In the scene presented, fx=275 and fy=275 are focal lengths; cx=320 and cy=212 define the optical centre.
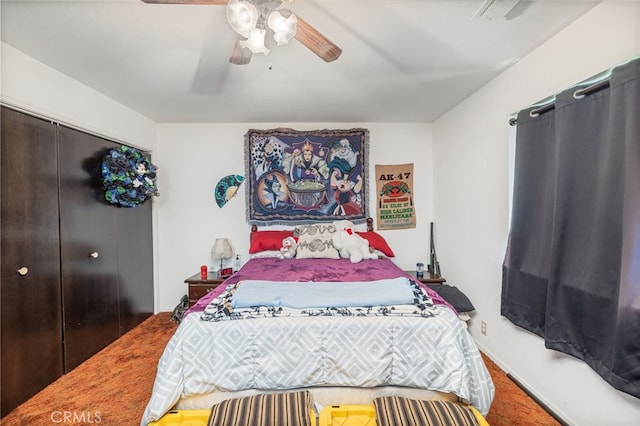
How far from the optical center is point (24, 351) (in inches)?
74.4

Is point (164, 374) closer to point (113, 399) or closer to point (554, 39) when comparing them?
point (113, 399)

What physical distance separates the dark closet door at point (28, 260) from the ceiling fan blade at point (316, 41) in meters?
2.02

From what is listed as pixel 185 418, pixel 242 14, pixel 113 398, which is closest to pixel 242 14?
pixel 242 14

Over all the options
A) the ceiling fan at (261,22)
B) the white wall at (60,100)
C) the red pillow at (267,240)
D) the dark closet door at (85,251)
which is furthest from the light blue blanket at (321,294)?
the white wall at (60,100)

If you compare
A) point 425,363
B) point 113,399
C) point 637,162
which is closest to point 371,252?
point 425,363

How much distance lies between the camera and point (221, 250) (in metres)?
3.13

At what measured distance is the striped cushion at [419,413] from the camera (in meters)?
1.21

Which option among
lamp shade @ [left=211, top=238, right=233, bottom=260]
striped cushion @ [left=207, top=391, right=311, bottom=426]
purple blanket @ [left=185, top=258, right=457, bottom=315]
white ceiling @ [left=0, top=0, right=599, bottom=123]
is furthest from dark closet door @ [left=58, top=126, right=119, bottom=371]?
striped cushion @ [left=207, top=391, right=311, bottom=426]

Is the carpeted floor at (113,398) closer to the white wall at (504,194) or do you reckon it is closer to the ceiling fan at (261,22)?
the white wall at (504,194)

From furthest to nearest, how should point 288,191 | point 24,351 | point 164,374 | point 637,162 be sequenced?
point 288,191
point 24,351
point 164,374
point 637,162

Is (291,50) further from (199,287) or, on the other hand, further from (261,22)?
(199,287)

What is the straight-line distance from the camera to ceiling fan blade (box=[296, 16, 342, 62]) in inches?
51.9

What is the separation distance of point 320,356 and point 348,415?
0.95 feet

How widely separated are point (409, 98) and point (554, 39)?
114 centimetres
